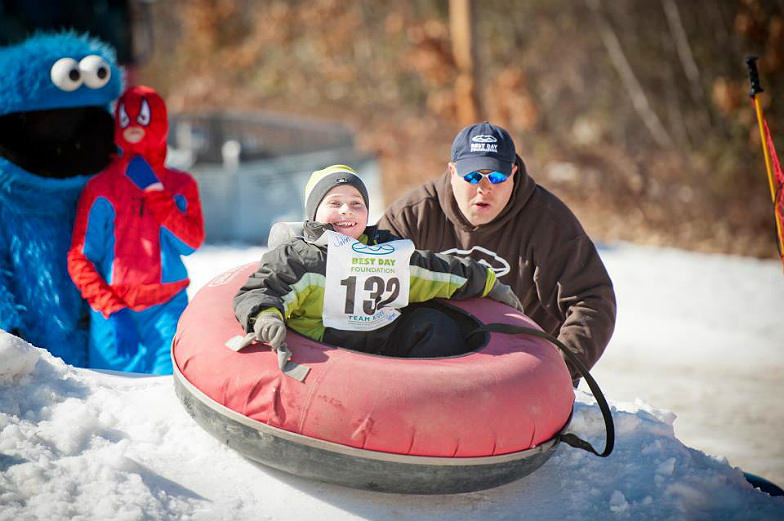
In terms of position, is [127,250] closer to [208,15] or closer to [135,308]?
[135,308]

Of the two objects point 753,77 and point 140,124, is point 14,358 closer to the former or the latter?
point 140,124

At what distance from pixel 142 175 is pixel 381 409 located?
204 cm

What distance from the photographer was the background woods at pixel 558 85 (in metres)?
10.9

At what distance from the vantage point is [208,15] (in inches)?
690

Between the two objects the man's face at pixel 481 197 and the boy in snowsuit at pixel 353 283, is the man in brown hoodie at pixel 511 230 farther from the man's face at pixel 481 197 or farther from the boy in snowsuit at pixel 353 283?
the boy in snowsuit at pixel 353 283

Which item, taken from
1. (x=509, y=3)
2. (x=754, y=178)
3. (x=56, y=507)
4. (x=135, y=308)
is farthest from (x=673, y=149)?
(x=56, y=507)

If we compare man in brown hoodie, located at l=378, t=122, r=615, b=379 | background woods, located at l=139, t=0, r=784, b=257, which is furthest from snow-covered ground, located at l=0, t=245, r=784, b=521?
background woods, located at l=139, t=0, r=784, b=257

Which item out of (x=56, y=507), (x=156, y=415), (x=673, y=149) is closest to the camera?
(x=56, y=507)

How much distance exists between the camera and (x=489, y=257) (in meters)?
3.62

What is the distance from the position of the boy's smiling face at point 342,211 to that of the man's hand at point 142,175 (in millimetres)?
1268

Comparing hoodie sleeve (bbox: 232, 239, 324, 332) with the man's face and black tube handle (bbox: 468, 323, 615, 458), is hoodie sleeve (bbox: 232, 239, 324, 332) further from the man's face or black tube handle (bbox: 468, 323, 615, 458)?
the man's face

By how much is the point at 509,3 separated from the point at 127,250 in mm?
11617

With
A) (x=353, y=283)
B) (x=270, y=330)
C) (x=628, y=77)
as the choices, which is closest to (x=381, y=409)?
(x=270, y=330)

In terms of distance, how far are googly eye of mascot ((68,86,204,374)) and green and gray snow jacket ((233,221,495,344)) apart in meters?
1.13
